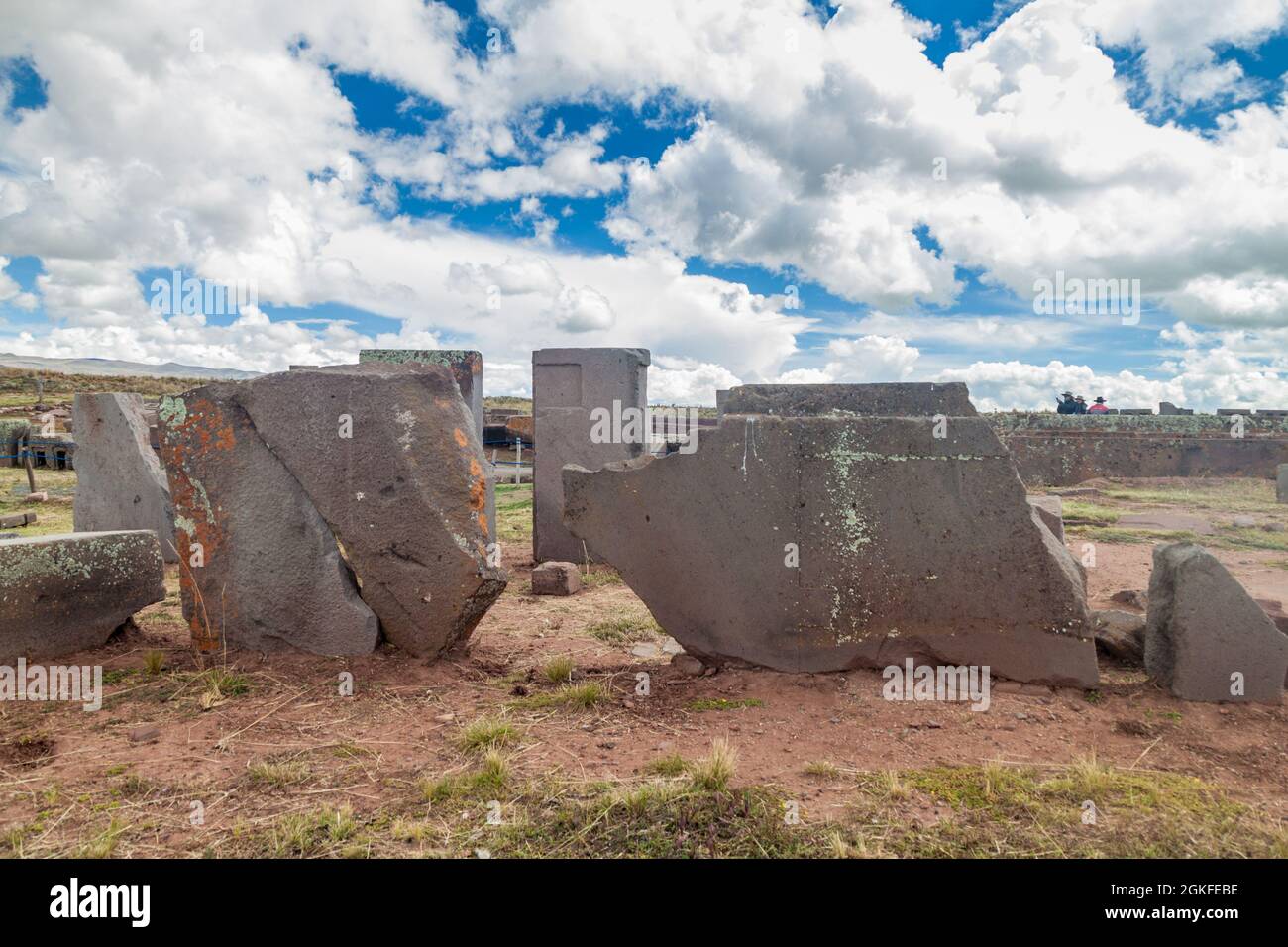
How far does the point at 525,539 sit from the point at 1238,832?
8726mm

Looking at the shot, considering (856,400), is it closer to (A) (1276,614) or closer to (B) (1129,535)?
(A) (1276,614)

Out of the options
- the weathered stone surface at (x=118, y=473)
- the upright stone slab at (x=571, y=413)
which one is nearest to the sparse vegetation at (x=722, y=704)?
the upright stone slab at (x=571, y=413)

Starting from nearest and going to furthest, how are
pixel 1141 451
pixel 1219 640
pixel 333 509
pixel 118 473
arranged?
pixel 1219 640, pixel 333 509, pixel 118 473, pixel 1141 451

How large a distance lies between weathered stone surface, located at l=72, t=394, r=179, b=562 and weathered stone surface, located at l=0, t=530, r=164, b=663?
310 centimetres

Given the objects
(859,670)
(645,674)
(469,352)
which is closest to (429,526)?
(645,674)

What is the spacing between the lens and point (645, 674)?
15.8ft

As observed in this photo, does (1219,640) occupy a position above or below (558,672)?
above

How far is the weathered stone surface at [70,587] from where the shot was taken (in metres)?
4.80

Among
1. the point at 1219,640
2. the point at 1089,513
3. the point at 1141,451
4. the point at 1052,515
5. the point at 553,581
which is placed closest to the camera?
the point at 1219,640

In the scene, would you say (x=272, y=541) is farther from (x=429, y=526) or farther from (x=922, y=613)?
(x=922, y=613)

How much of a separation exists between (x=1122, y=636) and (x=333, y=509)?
4.72m

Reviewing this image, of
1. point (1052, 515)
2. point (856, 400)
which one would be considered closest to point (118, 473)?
point (856, 400)

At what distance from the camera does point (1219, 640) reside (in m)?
4.25
